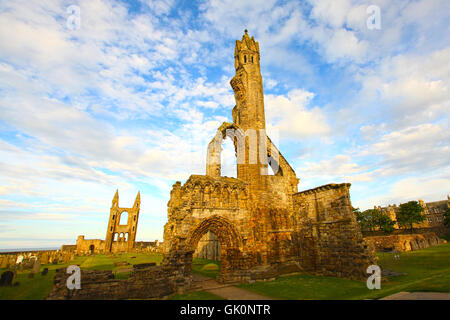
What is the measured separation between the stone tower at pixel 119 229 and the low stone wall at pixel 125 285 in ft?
158

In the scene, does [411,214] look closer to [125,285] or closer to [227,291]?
[227,291]

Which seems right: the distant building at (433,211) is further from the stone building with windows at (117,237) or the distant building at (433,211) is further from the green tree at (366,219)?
the stone building with windows at (117,237)

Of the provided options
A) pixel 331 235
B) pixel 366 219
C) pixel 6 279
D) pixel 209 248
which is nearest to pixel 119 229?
pixel 209 248

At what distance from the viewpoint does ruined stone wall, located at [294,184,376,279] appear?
47.3ft

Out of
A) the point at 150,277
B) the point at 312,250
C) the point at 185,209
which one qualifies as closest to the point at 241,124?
the point at 185,209

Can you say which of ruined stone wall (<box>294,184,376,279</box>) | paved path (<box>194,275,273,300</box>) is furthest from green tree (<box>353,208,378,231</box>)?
paved path (<box>194,275,273,300</box>)

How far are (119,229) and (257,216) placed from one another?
50122 millimetres

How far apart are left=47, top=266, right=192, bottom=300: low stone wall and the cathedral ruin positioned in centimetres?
100

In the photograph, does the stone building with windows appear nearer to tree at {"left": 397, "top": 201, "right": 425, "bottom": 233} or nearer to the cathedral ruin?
the cathedral ruin

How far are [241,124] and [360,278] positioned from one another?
15029mm

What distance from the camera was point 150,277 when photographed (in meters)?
11.8

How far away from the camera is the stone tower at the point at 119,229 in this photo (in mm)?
52500
